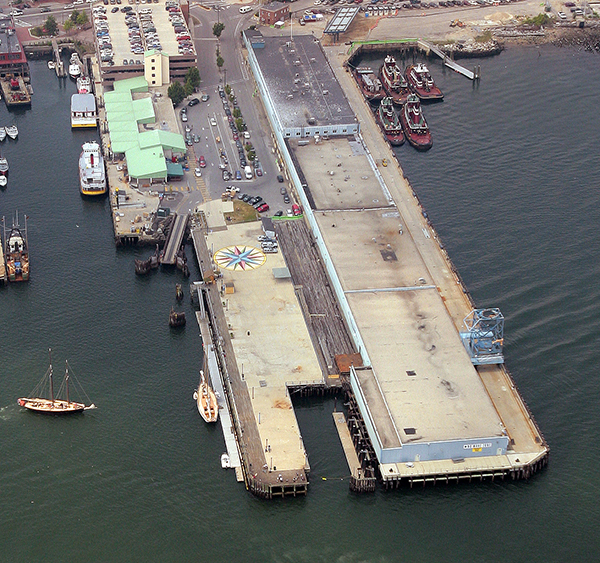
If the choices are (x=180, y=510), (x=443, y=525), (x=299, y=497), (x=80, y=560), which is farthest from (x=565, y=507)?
(x=80, y=560)

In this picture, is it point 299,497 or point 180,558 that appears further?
point 299,497

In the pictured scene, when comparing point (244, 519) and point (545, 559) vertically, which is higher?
point (244, 519)

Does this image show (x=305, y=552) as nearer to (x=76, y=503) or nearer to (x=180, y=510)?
(x=180, y=510)

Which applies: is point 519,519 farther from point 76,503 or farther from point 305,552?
point 76,503

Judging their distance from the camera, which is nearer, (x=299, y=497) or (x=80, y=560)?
(x=80, y=560)

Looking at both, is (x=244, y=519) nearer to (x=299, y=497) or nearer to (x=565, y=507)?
(x=299, y=497)

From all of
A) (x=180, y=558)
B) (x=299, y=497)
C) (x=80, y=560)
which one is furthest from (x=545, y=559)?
(x=80, y=560)

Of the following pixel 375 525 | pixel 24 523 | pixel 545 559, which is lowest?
pixel 545 559

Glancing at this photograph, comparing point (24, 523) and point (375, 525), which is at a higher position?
point (24, 523)
